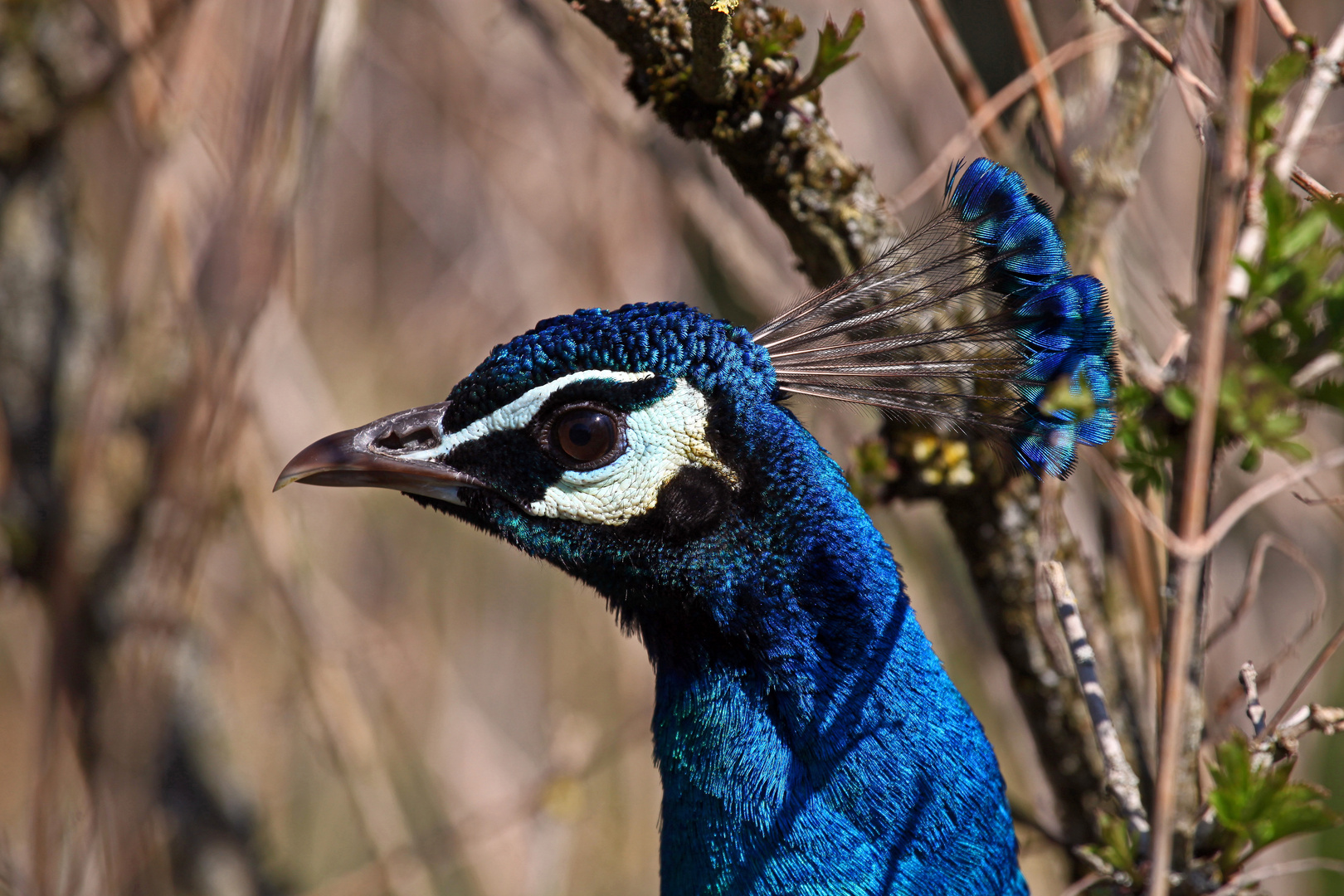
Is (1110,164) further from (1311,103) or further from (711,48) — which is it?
(711,48)

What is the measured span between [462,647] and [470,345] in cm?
120

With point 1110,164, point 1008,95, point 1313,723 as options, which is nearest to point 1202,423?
point 1313,723

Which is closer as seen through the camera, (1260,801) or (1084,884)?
(1260,801)

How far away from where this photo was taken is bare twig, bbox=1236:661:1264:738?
1.23 meters

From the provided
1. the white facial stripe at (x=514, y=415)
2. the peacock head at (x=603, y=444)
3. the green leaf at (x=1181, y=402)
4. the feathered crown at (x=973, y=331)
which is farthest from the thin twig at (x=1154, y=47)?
the white facial stripe at (x=514, y=415)

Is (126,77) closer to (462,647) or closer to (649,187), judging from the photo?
(649,187)

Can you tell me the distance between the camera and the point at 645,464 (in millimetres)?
1351

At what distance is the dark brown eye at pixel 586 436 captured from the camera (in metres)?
1.34

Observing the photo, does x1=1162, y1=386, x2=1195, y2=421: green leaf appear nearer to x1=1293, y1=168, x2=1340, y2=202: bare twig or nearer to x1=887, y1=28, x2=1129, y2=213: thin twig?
x1=1293, y1=168, x2=1340, y2=202: bare twig

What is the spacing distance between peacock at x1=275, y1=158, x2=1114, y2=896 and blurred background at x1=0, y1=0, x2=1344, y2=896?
239mm

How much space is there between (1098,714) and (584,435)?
0.70m

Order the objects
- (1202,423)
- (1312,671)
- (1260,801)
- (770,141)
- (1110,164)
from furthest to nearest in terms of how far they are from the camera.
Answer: (1110,164) < (770,141) < (1312,671) < (1260,801) < (1202,423)

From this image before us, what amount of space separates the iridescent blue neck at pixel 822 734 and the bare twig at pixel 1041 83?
2.28ft

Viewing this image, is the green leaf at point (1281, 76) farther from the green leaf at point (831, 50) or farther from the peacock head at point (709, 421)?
the green leaf at point (831, 50)
